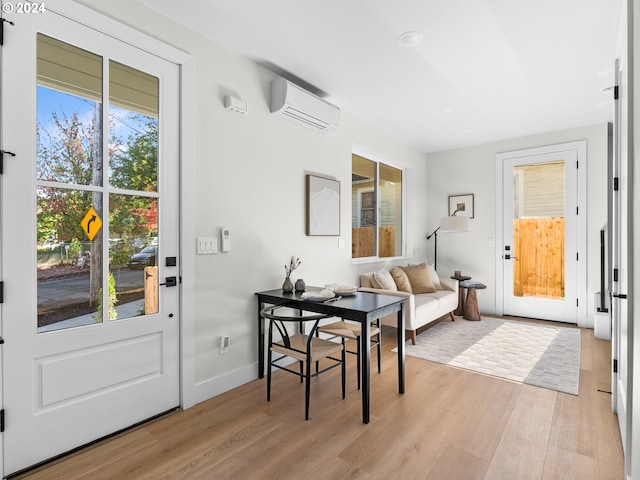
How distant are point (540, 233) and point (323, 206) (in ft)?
10.9

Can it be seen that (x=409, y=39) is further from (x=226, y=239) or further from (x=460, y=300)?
(x=460, y=300)

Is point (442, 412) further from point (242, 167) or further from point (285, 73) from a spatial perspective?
point (285, 73)

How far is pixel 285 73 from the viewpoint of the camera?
10.2 ft

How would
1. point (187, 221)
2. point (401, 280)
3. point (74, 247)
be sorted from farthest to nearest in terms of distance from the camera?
point (401, 280)
point (187, 221)
point (74, 247)

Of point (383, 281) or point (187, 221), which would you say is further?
point (383, 281)

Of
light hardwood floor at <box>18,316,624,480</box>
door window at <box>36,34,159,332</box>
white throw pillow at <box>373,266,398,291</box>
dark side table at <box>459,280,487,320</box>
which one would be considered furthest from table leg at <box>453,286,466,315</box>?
door window at <box>36,34,159,332</box>

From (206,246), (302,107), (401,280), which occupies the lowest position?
(401,280)

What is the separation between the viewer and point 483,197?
540cm

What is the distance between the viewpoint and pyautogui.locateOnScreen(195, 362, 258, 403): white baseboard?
2.52m

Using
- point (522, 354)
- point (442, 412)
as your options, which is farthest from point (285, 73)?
point (522, 354)

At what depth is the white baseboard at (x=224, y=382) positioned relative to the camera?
252 cm

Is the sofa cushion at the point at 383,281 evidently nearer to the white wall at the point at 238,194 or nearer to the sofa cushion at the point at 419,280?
the sofa cushion at the point at 419,280

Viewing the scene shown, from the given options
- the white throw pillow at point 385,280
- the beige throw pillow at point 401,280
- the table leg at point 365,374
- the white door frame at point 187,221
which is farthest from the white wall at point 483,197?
the white door frame at point 187,221

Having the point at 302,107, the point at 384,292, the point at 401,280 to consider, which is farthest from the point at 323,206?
the point at 401,280
